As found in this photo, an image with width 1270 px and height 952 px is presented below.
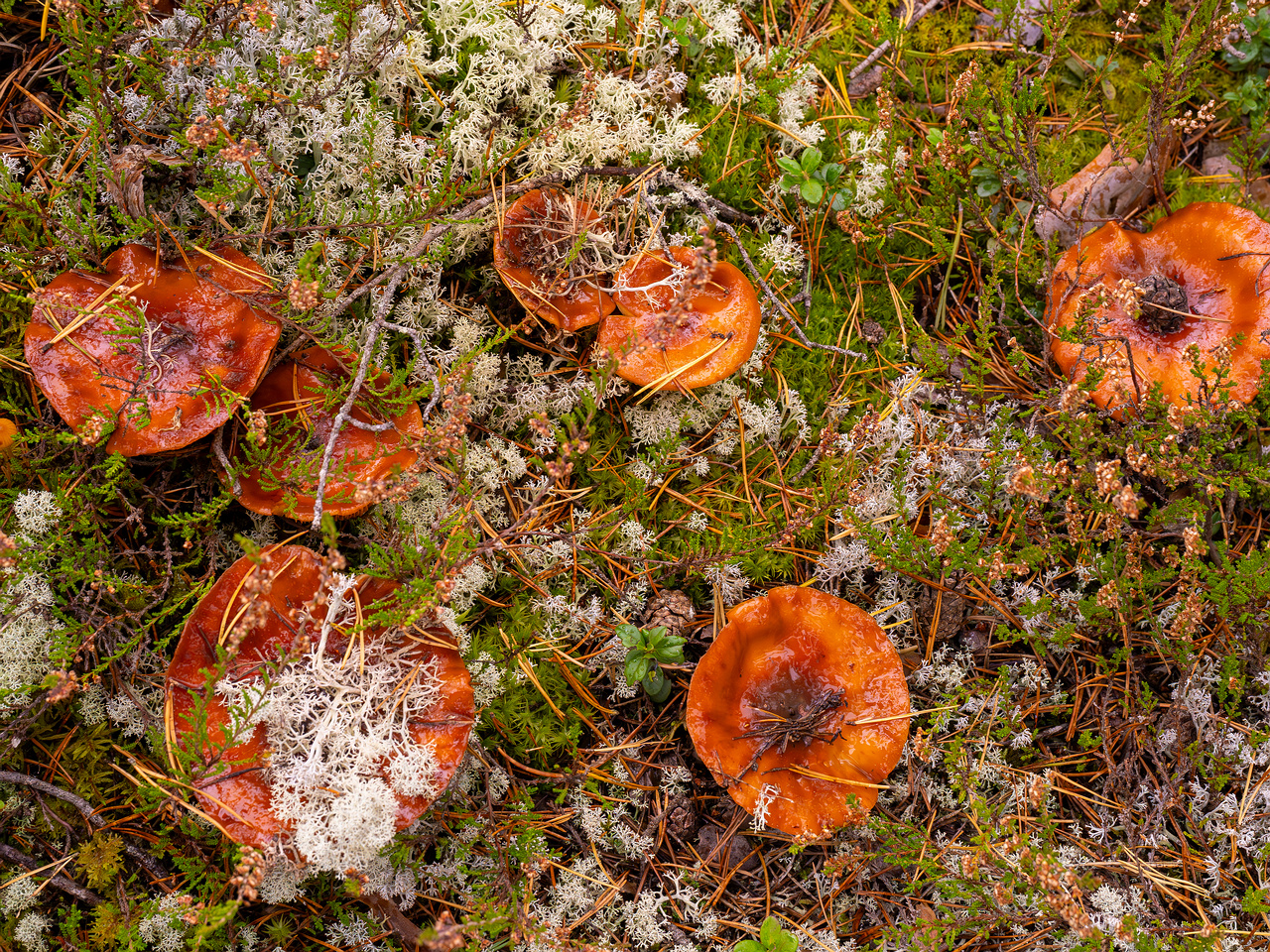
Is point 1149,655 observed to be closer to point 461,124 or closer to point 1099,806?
point 1099,806

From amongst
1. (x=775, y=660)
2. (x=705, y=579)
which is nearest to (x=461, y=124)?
(x=705, y=579)

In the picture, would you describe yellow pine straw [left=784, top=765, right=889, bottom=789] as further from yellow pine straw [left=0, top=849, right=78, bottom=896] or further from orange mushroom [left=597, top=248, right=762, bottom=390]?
yellow pine straw [left=0, top=849, right=78, bottom=896]

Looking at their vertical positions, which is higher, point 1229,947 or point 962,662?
point 962,662

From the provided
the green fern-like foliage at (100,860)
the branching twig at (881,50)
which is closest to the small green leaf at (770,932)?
the green fern-like foliage at (100,860)

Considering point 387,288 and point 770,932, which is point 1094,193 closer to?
point 387,288

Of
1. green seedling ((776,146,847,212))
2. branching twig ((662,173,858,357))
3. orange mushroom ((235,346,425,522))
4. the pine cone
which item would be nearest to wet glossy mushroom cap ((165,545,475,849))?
orange mushroom ((235,346,425,522))

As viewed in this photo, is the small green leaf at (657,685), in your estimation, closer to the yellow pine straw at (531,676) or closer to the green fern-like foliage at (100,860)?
the yellow pine straw at (531,676)
